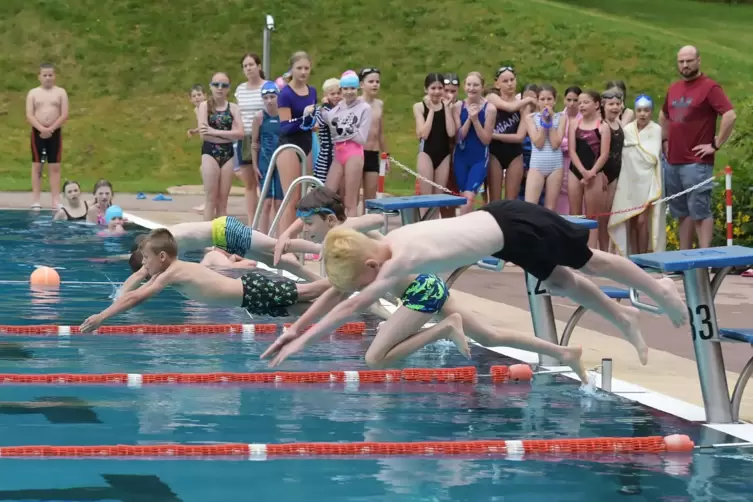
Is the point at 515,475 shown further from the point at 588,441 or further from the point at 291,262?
the point at 291,262

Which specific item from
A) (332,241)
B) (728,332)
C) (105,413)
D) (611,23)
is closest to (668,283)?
(728,332)

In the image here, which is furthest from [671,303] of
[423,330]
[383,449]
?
[383,449]

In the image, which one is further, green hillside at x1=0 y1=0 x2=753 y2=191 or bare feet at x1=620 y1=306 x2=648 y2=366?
green hillside at x1=0 y1=0 x2=753 y2=191

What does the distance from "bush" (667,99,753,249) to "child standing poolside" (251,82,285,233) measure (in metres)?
4.28

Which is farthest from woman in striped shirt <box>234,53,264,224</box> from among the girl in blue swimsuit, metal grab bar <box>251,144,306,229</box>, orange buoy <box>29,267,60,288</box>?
orange buoy <box>29,267,60,288</box>

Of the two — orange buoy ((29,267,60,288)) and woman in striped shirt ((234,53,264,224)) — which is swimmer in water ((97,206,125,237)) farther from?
orange buoy ((29,267,60,288))

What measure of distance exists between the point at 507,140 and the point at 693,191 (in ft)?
7.92

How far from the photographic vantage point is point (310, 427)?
7168 millimetres

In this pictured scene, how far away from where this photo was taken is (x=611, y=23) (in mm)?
36688

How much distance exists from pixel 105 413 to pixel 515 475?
7.94ft

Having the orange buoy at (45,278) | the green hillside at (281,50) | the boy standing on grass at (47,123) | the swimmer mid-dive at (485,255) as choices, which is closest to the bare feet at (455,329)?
the swimmer mid-dive at (485,255)

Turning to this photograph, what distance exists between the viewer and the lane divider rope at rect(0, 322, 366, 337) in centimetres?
1011

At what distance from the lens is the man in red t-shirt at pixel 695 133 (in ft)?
41.0

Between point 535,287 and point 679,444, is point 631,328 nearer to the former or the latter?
point 535,287
